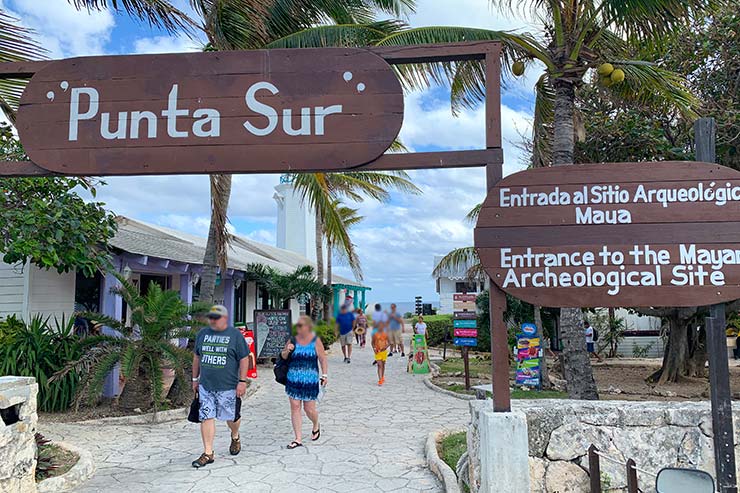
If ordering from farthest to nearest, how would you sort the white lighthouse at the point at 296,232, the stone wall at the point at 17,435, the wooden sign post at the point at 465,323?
the white lighthouse at the point at 296,232 → the wooden sign post at the point at 465,323 → the stone wall at the point at 17,435

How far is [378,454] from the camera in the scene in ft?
21.0

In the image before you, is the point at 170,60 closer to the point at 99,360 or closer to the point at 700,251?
the point at 700,251

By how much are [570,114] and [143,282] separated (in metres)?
11.5

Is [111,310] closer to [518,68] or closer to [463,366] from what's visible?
[518,68]

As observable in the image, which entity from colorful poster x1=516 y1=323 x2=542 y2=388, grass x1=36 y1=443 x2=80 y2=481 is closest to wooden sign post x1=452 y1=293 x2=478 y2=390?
colorful poster x1=516 y1=323 x2=542 y2=388

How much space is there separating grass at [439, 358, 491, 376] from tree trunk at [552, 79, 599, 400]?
5.30m

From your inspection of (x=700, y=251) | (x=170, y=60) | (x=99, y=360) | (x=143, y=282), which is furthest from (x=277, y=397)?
(x=700, y=251)

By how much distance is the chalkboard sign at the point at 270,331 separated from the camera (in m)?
14.5

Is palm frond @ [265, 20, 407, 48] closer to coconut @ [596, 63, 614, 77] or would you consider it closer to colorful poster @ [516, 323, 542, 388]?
coconut @ [596, 63, 614, 77]

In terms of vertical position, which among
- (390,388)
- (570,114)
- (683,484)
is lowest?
(390,388)

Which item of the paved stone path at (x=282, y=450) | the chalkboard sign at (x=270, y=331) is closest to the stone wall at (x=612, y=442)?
the paved stone path at (x=282, y=450)

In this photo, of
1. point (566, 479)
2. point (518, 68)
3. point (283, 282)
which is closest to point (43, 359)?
point (566, 479)

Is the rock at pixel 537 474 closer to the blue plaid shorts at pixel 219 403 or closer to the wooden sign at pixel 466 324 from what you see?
the blue plaid shorts at pixel 219 403

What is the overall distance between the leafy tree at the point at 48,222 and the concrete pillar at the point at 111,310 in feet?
3.48
